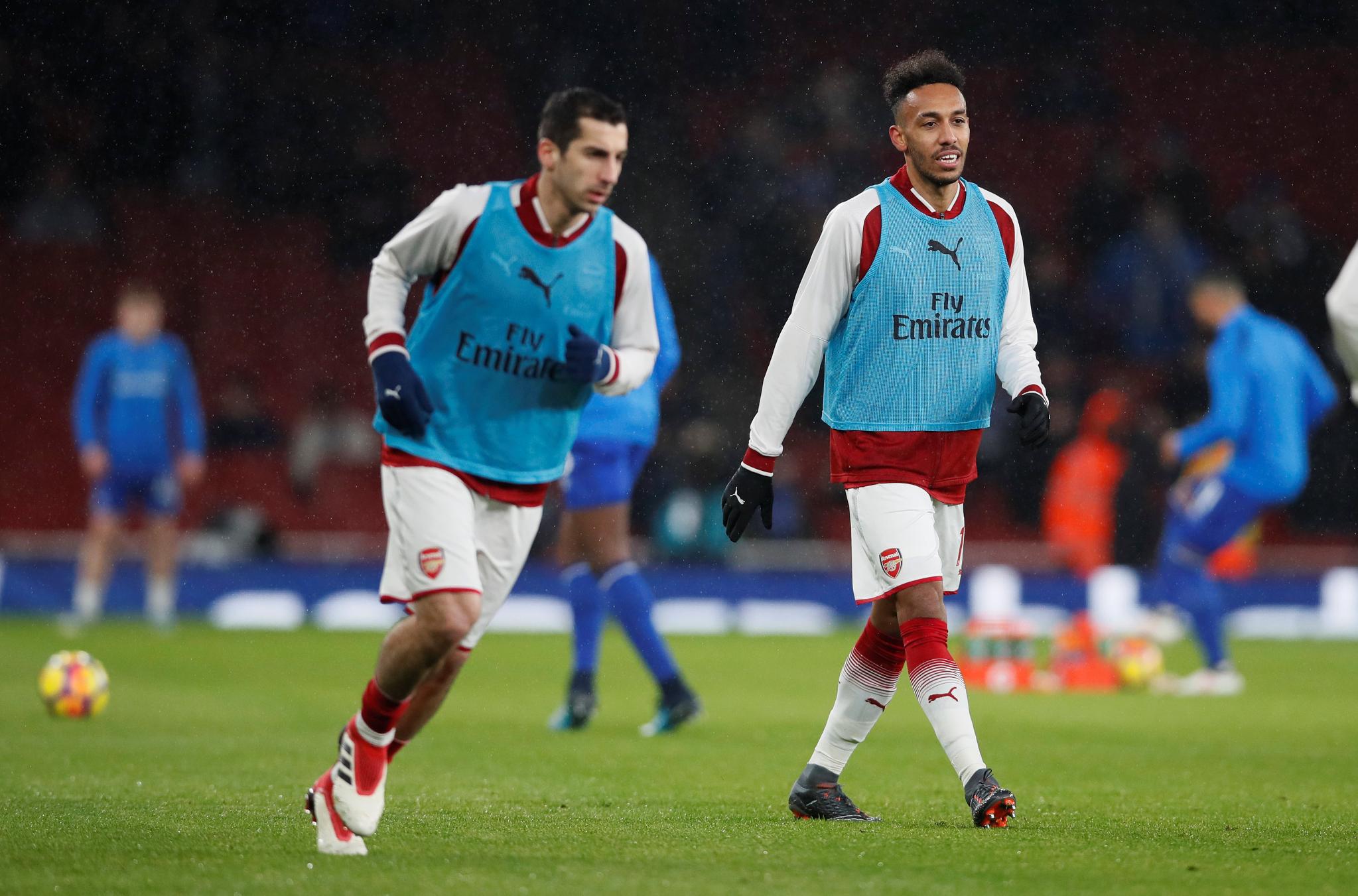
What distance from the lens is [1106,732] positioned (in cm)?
889

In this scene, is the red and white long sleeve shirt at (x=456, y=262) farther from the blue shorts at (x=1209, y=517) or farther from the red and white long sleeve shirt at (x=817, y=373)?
the blue shorts at (x=1209, y=517)

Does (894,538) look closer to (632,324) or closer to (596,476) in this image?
(632,324)

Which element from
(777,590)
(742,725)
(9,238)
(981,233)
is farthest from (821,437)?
(981,233)

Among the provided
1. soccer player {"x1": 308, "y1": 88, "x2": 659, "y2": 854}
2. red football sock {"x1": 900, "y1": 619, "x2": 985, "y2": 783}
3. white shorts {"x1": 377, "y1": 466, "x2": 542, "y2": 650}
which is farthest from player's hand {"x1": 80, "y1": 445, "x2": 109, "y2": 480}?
red football sock {"x1": 900, "y1": 619, "x2": 985, "y2": 783}

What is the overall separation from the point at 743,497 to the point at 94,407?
1122 cm

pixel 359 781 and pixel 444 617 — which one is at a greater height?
pixel 444 617

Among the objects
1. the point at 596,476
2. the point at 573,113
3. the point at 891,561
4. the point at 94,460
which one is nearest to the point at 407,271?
the point at 573,113

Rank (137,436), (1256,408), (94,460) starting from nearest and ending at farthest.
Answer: (1256,408)
(94,460)
(137,436)

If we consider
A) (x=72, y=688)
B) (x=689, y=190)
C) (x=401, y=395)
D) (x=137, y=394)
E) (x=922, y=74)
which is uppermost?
(x=689, y=190)

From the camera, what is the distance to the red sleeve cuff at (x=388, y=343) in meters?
5.03

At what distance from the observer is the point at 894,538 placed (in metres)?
5.40

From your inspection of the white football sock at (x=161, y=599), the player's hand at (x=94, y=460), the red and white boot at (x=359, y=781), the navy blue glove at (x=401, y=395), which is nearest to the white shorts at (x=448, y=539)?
the navy blue glove at (x=401, y=395)

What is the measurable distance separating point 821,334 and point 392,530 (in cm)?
147

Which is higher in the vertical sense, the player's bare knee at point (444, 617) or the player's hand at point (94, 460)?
the player's bare knee at point (444, 617)
